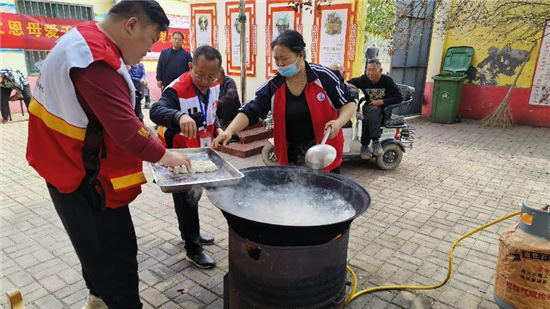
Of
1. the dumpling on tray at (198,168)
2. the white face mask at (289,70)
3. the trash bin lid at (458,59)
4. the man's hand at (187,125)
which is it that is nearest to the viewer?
the dumpling on tray at (198,168)

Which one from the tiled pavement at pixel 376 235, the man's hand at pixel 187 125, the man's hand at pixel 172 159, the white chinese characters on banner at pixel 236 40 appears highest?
the white chinese characters on banner at pixel 236 40

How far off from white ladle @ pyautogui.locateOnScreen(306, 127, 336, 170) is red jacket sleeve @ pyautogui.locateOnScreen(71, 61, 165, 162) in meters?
1.26

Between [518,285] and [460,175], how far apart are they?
3.69 metres

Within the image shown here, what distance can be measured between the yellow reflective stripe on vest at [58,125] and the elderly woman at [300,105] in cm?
104

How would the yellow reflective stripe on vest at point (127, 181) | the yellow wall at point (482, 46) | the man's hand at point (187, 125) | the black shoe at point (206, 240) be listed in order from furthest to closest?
1. the yellow wall at point (482, 46)
2. the black shoe at point (206, 240)
3. the man's hand at point (187, 125)
4. the yellow reflective stripe on vest at point (127, 181)

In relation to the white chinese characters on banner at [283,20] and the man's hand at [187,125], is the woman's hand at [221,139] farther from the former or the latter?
the white chinese characters on banner at [283,20]

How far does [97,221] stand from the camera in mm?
1843

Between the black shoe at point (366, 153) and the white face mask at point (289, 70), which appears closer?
the white face mask at point (289, 70)

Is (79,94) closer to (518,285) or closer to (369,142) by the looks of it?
(518,285)

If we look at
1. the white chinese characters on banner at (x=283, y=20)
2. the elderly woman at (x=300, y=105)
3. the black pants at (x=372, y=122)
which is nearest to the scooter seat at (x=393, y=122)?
the black pants at (x=372, y=122)

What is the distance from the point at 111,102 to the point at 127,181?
466 millimetres

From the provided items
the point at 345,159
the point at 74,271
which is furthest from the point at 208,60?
the point at 345,159

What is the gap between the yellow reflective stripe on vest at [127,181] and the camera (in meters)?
1.79

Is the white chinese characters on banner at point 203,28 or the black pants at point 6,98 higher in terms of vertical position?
the white chinese characters on banner at point 203,28
